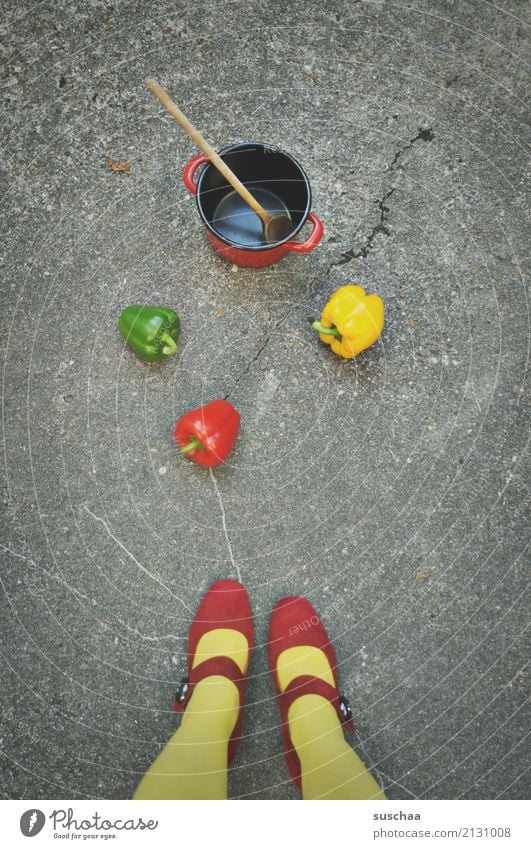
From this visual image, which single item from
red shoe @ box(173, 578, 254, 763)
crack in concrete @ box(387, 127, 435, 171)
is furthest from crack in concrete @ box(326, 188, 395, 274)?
red shoe @ box(173, 578, 254, 763)

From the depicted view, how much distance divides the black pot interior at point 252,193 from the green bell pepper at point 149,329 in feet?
0.86

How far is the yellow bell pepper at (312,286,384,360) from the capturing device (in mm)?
1622

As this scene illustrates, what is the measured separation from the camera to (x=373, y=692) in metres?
1.70

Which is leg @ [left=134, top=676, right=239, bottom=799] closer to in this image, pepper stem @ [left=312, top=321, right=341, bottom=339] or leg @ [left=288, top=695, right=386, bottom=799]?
leg @ [left=288, top=695, right=386, bottom=799]

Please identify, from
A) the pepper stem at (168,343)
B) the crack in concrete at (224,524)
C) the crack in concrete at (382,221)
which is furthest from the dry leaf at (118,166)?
the crack in concrete at (224,524)

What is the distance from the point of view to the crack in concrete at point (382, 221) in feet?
5.96

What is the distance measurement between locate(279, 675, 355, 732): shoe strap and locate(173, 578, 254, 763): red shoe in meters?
0.13

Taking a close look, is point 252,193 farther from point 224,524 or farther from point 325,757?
point 325,757

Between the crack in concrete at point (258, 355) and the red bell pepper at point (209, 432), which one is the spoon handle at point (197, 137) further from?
the red bell pepper at point (209, 432)

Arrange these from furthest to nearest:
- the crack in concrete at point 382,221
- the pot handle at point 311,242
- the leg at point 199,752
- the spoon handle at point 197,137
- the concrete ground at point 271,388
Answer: the crack in concrete at point 382,221
the concrete ground at point 271,388
the pot handle at point 311,242
the leg at point 199,752
the spoon handle at point 197,137

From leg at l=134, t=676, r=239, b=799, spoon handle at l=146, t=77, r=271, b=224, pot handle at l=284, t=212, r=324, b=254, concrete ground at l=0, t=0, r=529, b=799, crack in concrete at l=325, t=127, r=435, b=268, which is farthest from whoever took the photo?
crack in concrete at l=325, t=127, r=435, b=268

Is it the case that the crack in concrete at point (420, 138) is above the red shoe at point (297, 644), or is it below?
above

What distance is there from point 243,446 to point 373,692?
2.46ft

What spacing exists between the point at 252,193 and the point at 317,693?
4.49 feet
